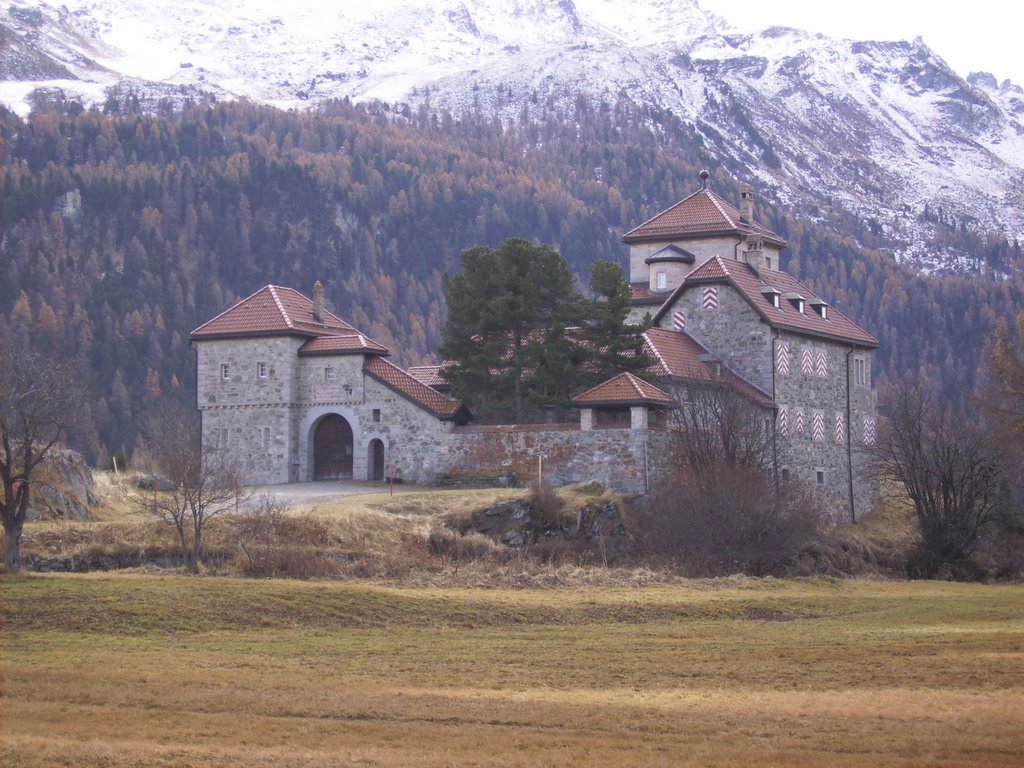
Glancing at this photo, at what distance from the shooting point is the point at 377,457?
65.0m

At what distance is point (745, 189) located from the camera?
80.4 m

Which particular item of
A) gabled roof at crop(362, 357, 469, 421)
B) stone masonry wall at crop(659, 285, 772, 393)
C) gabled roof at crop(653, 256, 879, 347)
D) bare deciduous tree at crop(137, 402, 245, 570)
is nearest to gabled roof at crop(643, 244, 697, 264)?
gabled roof at crop(653, 256, 879, 347)

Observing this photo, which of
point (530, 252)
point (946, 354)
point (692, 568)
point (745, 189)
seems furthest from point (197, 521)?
point (946, 354)

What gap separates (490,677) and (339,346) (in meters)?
37.9

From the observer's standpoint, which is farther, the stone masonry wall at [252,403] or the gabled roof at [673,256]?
the gabled roof at [673,256]

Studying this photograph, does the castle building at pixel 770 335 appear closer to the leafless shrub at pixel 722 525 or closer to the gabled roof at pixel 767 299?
the gabled roof at pixel 767 299

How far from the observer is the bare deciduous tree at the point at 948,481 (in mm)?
59188

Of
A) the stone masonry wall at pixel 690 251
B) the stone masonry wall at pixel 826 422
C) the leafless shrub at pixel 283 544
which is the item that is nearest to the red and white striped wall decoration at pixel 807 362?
the stone masonry wall at pixel 826 422

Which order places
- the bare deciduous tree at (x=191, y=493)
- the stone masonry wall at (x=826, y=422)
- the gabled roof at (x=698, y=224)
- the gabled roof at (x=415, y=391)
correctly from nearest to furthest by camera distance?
1. the bare deciduous tree at (x=191, y=493)
2. the gabled roof at (x=415, y=391)
3. the stone masonry wall at (x=826, y=422)
4. the gabled roof at (x=698, y=224)

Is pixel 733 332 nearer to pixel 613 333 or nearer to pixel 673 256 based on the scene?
pixel 613 333

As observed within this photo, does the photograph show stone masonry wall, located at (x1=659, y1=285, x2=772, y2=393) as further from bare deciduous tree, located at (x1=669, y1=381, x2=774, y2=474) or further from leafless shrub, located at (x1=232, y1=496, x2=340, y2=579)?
leafless shrub, located at (x1=232, y1=496, x2=340, y2=579)

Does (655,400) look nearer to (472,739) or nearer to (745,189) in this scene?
(745,189)

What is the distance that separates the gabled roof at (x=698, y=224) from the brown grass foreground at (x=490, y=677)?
3368 cm

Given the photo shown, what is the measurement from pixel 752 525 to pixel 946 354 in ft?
503
